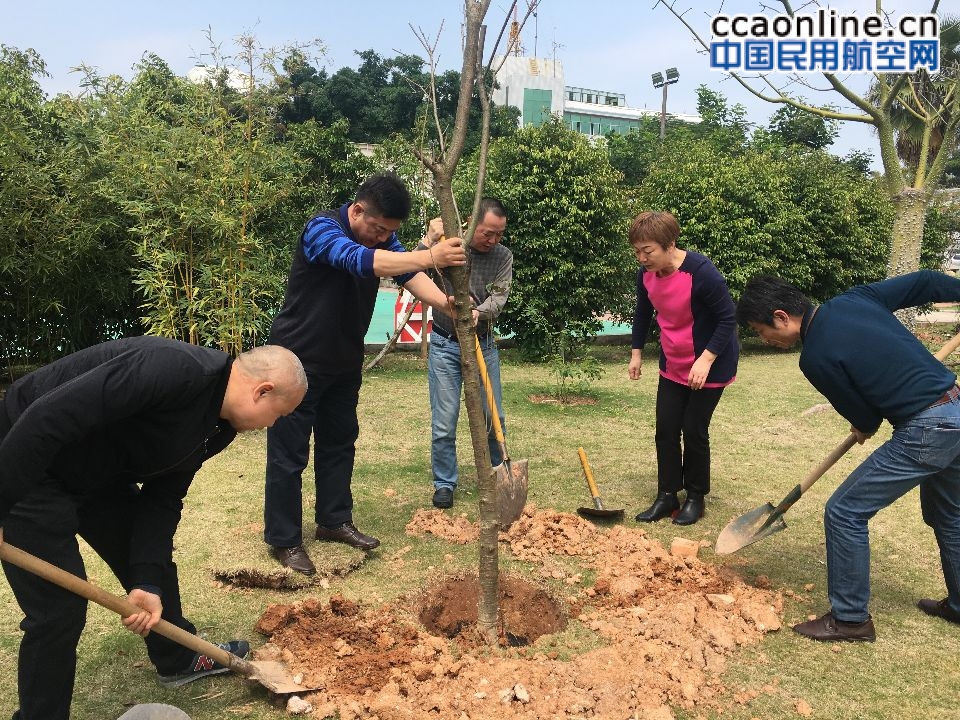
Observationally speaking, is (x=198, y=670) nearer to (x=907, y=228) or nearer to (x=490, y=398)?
(x=490, y=398)

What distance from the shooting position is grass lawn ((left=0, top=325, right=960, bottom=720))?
9.80 ft

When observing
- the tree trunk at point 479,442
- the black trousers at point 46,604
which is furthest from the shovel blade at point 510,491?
the black trousers at point 46,604

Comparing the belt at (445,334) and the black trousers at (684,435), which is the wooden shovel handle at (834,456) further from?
the belt at (445,334)

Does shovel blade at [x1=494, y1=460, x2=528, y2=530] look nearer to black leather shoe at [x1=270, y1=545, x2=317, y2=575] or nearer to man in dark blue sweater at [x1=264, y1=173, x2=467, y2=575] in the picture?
man in dark blue sweater at [x1=264, y1=173, x2=467, y2=575]

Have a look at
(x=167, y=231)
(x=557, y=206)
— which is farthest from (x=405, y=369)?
(x=167, y=231)

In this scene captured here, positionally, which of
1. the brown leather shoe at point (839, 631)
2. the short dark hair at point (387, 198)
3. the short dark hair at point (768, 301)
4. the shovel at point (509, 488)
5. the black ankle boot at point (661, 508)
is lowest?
the brown leather shoe at point (839, 631)

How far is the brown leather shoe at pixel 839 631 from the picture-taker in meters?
3.37

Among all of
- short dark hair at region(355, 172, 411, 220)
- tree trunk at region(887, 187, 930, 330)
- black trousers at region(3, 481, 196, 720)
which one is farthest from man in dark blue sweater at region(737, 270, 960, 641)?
tree trunk at region(887, 187, 930, 330)

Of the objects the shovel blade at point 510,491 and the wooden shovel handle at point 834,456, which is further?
the shovel blade at point 510,491

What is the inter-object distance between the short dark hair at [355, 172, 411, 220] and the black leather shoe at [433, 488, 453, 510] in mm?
2056

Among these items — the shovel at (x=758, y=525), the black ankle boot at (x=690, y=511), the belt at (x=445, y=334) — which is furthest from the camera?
the belt at (x=445, y=334)

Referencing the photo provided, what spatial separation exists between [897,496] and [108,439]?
318 centimetres

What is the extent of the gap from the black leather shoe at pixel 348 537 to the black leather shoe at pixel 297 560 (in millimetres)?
327

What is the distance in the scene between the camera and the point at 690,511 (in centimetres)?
478
